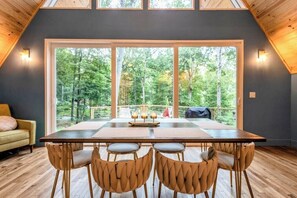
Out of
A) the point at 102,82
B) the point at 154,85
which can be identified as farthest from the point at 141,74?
the point at 102,82

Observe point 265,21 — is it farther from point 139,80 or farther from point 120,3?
point 120,3

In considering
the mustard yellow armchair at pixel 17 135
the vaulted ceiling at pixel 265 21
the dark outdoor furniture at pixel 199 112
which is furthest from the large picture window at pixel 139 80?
the vaulted ceiling at pixel 265 21

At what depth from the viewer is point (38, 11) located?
4453 millimetres

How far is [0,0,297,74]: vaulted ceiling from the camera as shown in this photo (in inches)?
144

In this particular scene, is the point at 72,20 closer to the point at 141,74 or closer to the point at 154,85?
the point at 141,74

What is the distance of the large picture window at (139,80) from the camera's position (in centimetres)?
464

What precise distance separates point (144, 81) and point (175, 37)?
46.5 inches

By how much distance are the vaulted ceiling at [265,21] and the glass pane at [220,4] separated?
20 centimetres

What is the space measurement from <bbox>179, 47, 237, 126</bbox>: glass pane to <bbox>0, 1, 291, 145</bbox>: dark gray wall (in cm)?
28

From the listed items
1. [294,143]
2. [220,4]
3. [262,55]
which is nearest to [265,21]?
[262,55]

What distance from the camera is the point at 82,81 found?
471cm

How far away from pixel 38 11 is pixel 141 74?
2577 millimetres

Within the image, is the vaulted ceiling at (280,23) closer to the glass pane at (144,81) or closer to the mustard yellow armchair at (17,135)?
the glass pane at (144,81)

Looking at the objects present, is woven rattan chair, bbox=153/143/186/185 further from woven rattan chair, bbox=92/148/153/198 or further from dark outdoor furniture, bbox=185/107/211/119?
dark outdoor furniture, bbox=185/107/211/119
